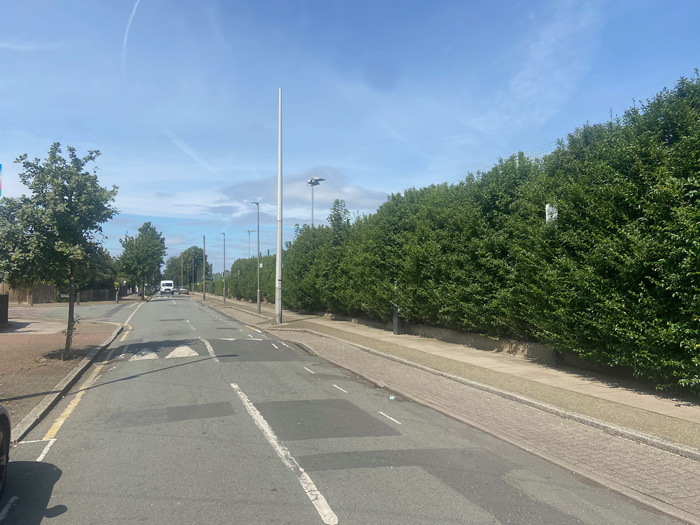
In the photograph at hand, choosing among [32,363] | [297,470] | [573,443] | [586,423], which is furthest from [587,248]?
[32,363]

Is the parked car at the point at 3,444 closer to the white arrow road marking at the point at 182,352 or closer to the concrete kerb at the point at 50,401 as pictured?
the concrete kerb at the point at 50,401

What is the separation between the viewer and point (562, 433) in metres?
6.86

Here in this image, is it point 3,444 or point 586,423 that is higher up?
point 3,444

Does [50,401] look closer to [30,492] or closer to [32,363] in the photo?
[30,492]

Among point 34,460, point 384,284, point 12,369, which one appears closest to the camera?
point 34,460


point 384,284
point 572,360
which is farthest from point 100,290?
point 572,360

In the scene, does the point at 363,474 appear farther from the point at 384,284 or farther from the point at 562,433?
the point at 384,284

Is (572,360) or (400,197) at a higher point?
(400,197)

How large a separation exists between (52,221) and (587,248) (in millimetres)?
12134

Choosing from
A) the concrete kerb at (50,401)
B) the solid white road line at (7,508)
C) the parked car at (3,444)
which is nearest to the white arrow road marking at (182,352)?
the concrete kerb at (50,401)

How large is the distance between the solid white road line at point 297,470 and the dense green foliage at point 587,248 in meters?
5.79

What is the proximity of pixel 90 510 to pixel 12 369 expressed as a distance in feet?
28.7

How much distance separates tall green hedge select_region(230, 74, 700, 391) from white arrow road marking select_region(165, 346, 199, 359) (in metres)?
7.87

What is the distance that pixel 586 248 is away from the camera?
10039 millimetres
